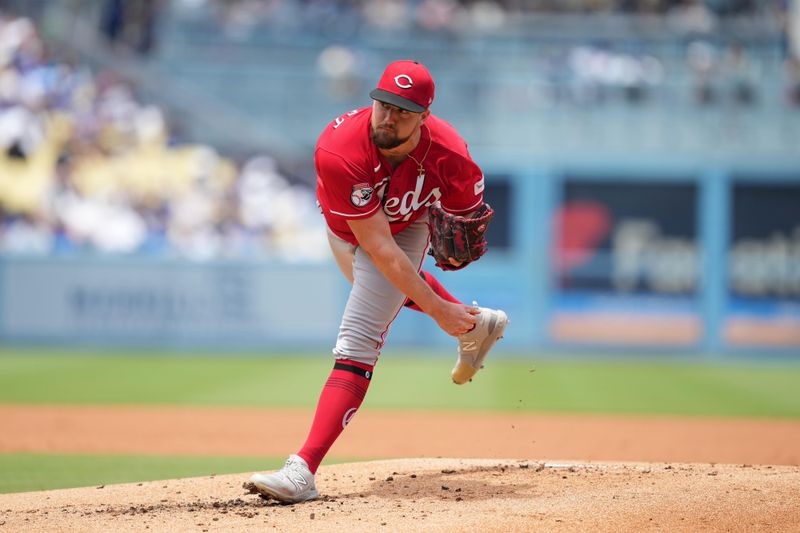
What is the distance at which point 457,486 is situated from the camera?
4.24m

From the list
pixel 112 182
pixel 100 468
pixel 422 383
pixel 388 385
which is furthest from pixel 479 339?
pixel 112 182

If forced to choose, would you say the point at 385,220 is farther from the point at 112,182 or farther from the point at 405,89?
the point at 112,182

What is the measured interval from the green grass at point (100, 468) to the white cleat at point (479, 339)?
145 cm

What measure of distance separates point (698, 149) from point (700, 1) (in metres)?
3.52

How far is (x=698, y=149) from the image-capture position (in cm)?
1480

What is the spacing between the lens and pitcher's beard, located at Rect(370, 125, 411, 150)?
12.3 ft

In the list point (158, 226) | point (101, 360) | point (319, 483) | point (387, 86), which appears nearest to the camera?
point (387, 86)

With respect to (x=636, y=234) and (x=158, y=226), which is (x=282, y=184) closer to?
(x=158, y=226)

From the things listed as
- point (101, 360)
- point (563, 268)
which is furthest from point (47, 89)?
point (563, 268)

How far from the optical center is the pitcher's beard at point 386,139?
3.76 m

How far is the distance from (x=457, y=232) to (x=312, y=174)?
36.9 ft

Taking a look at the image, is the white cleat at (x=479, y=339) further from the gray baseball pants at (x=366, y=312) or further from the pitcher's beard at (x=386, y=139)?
the pitcher's beard at (x=386, y=139)

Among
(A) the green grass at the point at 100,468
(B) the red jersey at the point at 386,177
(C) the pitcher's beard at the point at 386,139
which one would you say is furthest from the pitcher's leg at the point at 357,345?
(A) the green grass at the point at 100,468

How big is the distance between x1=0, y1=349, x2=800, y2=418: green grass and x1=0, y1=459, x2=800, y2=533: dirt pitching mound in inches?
153
